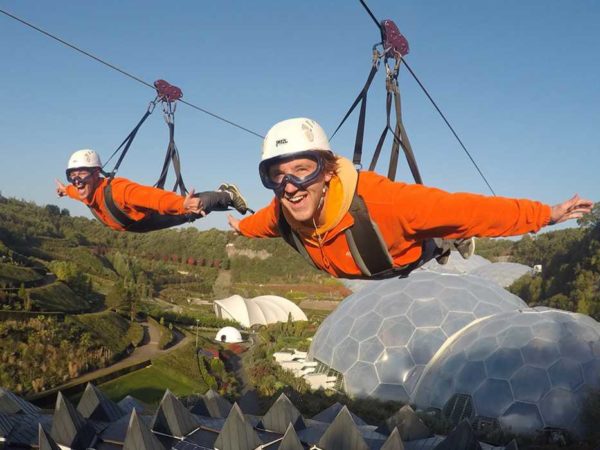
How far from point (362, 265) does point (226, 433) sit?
10.0 metres

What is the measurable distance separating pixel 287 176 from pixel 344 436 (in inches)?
393

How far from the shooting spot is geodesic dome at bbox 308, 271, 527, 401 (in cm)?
2521

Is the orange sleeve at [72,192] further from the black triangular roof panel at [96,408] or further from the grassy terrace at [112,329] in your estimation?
the grassy terrace at [112,329]

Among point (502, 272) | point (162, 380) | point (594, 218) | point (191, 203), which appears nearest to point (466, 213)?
point (191, 203)

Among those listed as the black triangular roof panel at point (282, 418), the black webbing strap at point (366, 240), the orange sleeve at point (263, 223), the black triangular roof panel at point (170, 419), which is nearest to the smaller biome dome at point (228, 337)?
the black triangular roof panel at point (282, 418)

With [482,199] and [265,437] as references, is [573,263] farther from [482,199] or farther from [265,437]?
[482,199]

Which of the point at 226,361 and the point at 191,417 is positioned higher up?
the point at 191,417

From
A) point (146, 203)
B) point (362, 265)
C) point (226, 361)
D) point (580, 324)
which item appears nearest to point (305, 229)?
point (362, 265)

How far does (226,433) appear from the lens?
13.3m

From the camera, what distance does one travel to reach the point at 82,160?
9.16 m

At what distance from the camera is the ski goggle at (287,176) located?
16.0ft

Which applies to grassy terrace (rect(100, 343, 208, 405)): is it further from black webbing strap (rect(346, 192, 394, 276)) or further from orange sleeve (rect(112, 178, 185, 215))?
black webbing strap (rect(346, 192, 394, 276))

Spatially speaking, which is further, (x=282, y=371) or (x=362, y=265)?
(x=282, y=371)

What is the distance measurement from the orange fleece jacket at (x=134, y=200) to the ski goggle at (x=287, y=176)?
3021 mm
